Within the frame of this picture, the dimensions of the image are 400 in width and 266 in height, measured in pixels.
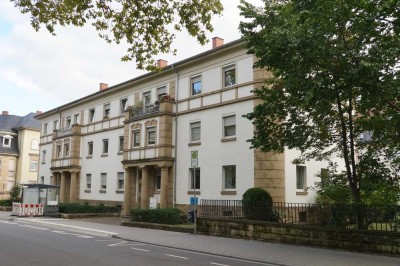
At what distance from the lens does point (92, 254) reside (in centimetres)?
1284

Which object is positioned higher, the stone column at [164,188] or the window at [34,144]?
the window at [34,144]

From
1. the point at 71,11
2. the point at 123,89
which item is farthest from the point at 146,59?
Answer: the point at 123,89

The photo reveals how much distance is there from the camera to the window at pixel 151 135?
1179 inches

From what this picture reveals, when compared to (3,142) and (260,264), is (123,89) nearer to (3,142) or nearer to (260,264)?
(260,264)

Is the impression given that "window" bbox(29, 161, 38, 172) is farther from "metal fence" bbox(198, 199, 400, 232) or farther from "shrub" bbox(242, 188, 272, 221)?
"shrub" bbox(242, 188, 272, 221)

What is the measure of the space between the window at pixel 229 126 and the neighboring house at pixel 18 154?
156 ft

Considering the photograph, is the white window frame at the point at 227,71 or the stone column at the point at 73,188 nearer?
the white window frame at the point at 227,71

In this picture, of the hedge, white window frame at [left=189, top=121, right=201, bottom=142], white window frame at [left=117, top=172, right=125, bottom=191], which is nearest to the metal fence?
white window frame at [left=189, top=121, right=201, bottom=142]

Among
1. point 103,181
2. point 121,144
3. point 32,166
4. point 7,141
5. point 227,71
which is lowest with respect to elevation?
point 103,181

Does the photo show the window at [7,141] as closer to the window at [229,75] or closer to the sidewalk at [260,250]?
the window at [229,75]

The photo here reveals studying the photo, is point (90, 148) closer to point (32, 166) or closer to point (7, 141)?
point (32, 166)

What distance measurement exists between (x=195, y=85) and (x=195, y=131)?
9.77ft

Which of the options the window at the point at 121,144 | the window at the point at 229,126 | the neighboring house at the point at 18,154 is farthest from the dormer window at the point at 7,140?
the window at the point at 229,126

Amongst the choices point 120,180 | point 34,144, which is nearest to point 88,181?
point 120,180
